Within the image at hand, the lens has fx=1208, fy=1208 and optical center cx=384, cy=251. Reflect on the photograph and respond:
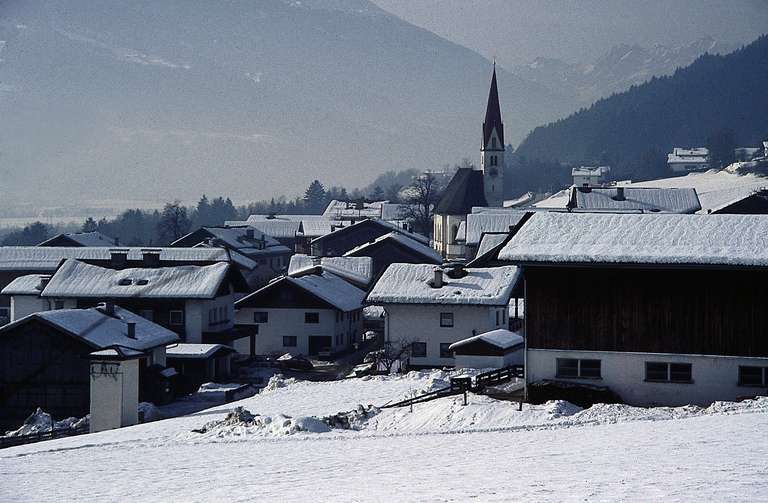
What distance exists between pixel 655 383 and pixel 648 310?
1.74 metres

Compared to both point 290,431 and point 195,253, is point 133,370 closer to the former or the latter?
point 290,431

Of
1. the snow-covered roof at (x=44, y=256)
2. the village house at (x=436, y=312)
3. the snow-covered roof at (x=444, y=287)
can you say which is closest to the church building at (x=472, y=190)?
the snow-covered roof at (x=44, y=256)

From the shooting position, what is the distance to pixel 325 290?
5944cm

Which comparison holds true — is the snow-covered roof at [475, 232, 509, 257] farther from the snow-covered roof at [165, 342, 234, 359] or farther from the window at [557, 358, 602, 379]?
the window at [557, 358, 602, 379]

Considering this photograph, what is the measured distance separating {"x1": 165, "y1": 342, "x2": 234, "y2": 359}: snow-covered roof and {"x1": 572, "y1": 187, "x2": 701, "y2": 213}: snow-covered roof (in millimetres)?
51332

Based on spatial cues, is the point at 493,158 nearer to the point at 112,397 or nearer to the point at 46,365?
the point at 46,365

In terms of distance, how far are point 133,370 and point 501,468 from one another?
779 inches

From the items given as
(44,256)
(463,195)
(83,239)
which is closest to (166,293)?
(44,256)

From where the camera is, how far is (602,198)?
98.6 m

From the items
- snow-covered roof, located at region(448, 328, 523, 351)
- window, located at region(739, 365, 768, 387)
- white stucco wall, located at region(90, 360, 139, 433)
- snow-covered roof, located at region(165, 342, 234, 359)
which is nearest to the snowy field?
window, located at region(739, 365, 768, 387)

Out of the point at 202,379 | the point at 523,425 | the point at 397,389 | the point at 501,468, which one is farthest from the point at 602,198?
the point at 501,468

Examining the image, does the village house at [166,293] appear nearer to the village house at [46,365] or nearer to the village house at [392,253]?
the village house at [46,365]

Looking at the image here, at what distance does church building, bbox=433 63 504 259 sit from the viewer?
115500 mm

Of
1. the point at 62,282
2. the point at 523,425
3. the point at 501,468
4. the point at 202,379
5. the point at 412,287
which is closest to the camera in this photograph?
the point at 501,468
